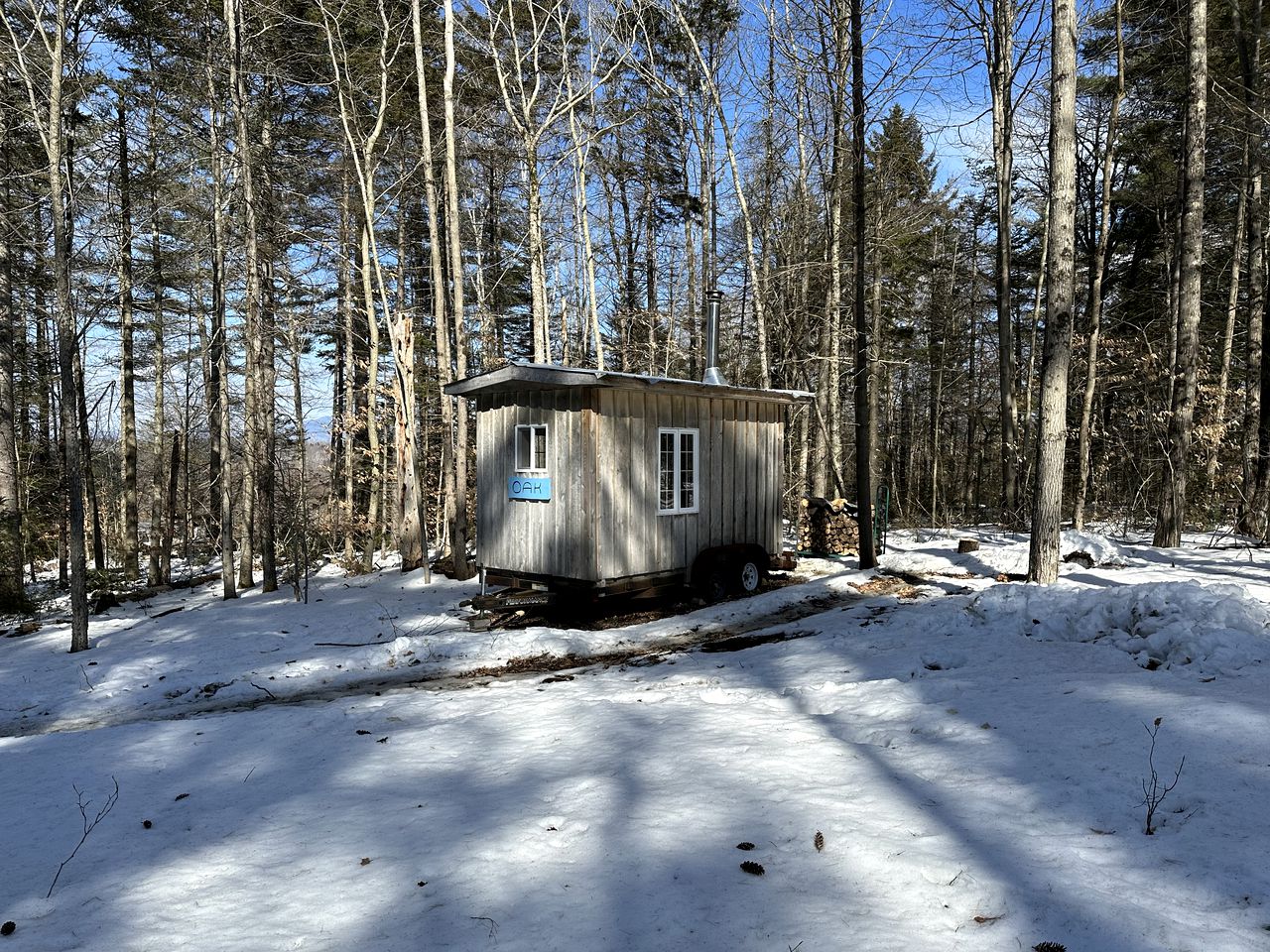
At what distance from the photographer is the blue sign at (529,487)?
389 inches

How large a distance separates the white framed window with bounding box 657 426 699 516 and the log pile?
182 inches

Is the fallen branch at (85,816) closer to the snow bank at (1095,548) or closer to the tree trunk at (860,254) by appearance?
the tree trunk at (860,254)

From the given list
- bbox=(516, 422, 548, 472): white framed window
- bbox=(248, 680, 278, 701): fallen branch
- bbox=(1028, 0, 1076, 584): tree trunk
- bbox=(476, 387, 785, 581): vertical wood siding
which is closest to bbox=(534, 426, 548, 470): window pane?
bbox=(516, 422, 548, 472): white framed window

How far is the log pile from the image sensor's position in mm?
14484

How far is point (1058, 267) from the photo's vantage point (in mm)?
8297

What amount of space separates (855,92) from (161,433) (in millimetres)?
20011

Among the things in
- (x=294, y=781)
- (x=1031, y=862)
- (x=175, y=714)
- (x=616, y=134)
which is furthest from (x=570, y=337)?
(x=1031, y=862)

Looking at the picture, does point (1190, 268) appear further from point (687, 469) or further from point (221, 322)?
A: point (221, 322)

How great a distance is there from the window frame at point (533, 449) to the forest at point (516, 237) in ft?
10.4

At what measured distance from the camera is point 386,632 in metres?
9.80

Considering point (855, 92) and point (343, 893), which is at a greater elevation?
point (855, 92)

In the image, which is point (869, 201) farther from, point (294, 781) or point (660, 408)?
point (294, 781)

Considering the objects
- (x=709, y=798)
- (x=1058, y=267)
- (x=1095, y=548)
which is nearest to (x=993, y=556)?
(x=1095, y=548)

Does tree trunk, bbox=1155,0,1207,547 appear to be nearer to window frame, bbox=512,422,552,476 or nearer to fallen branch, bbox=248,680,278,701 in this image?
window frame, bbox=512,422,552,476
